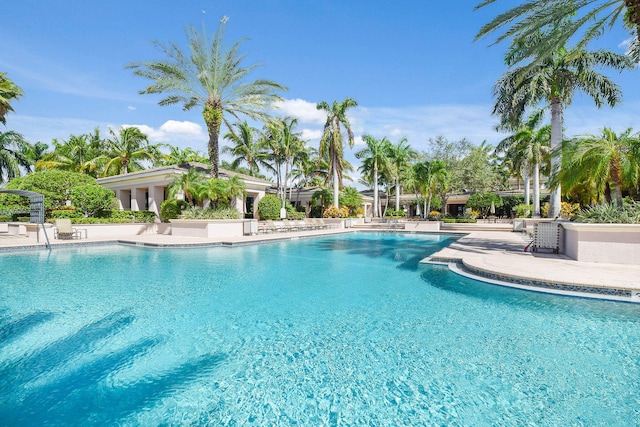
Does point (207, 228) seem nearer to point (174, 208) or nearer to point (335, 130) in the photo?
point (174, 208)

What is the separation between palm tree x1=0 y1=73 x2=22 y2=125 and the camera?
1959 cm

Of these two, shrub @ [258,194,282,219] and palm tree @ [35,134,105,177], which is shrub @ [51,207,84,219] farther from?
palm tree @ [35,134,105,177]

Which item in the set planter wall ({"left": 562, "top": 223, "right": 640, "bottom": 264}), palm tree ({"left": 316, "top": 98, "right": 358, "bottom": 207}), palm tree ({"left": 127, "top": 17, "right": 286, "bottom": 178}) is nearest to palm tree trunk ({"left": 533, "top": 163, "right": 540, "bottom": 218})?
palm tree ({"left": 316, "top": 98, "right": 358, "bottom": 207})

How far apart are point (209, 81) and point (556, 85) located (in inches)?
712

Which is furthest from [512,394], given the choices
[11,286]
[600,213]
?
[11,286]

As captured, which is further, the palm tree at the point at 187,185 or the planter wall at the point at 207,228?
the palm tree at the point at 187,185

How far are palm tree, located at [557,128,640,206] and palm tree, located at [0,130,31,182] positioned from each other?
37.7 meters

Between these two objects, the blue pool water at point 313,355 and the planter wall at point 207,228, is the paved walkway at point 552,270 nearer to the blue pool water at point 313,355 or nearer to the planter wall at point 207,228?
the blue pool water at point 313,355

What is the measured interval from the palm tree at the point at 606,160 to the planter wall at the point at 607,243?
213 centimetres

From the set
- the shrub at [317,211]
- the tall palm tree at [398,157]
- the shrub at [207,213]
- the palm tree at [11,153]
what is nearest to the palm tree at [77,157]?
the palm tree at [11,153]

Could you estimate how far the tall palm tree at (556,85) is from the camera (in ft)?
43.4

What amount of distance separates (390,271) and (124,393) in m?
7.96

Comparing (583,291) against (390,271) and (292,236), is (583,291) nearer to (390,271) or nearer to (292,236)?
(390,271)

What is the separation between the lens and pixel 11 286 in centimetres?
830
